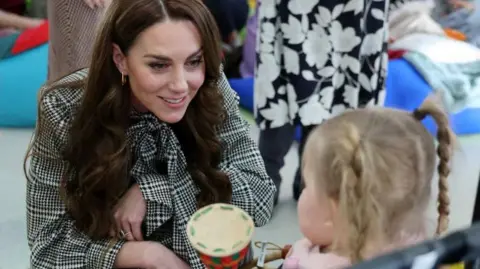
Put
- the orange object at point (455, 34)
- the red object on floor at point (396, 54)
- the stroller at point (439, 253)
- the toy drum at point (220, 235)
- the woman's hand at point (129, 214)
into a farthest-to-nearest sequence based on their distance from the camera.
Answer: the orange object at point (455, 34) < the red object on floor at point (396, 54) < the woman's hand at point (129, 214) < the toy drum at point (220, 235) < the stroller at point (439, 253)

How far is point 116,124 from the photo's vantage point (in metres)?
1.25

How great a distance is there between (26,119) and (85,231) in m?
1.57

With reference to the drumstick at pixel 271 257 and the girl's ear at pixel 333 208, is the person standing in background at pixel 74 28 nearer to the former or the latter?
the drumstick at pixel 271 257

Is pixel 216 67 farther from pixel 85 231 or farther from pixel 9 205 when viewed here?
pixel 9 205

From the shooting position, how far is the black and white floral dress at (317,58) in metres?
1.95

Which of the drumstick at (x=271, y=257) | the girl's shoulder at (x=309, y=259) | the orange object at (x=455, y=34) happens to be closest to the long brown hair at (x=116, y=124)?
the drumstick at (x=271, y=257)

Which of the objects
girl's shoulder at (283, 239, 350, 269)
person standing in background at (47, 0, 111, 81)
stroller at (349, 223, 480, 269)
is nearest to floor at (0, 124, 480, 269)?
person standing in background at (47, 0, 111, 81)

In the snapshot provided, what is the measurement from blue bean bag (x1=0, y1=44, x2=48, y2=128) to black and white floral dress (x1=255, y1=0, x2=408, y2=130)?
104 cm

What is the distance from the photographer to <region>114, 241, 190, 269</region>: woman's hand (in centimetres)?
125

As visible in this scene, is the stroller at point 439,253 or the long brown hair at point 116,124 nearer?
the stroller at point 439,253

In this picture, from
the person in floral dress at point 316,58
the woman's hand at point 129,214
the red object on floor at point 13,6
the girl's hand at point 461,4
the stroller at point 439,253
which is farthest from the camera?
the girl's hand at point 461,4

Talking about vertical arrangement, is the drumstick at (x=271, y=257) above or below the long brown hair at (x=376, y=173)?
below

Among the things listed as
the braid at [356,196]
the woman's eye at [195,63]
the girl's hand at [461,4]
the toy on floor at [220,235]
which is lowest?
the girl's hand at [461,4]

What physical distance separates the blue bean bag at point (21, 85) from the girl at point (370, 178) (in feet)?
6.15
